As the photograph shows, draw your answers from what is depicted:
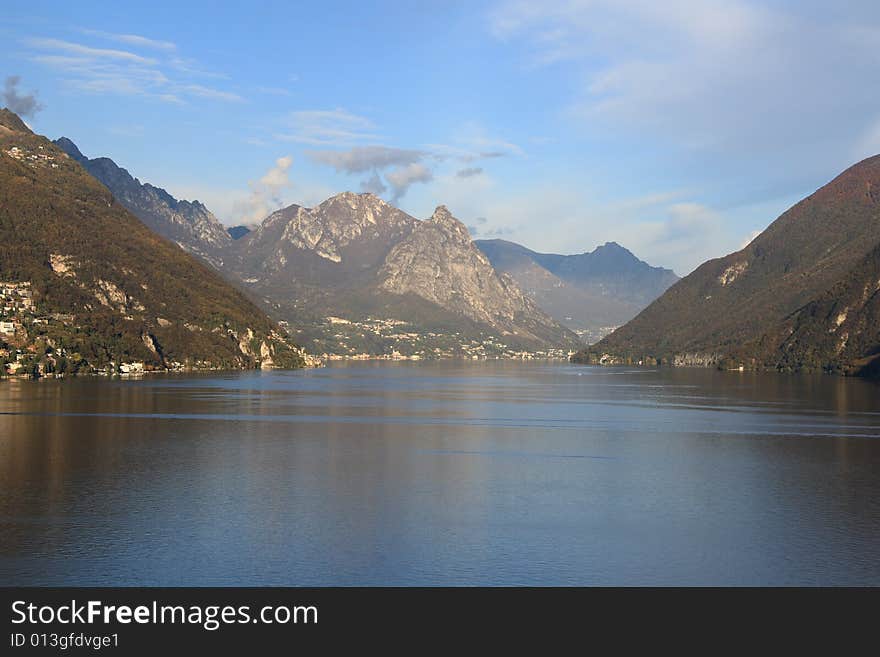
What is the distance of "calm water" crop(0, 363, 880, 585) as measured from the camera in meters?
47.5

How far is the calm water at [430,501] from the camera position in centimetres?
4753

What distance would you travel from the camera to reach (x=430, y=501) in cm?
6581

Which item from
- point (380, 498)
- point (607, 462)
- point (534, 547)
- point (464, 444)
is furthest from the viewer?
point (464, 444)

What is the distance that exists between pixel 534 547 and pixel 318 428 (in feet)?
229
